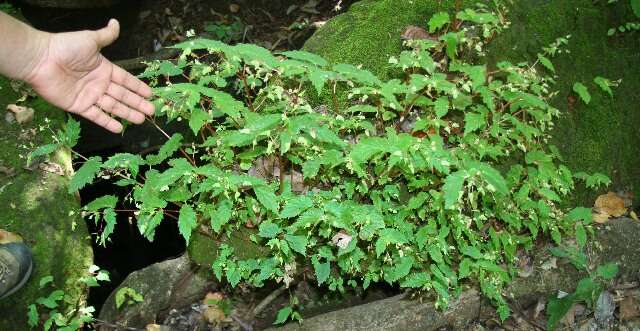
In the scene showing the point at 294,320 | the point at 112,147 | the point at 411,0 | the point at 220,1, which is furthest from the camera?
the point at 220,1

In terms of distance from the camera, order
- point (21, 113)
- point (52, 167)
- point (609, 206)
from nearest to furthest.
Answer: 1. point (52, 167)
2. point (609, 206)
3. point (21, 113)

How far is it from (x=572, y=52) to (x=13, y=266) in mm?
4270

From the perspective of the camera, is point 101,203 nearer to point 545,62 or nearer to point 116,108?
point 116,108

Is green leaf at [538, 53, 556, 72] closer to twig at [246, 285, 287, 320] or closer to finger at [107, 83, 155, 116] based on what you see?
twig at [246, 285, 287, 320]

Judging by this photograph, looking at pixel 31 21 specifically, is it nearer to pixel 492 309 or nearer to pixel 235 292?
pixel 235 292

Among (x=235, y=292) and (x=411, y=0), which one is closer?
(x=235, y=292)

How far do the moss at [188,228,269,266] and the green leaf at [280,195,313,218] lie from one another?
61 cm

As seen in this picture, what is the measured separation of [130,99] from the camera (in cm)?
318

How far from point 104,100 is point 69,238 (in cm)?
120

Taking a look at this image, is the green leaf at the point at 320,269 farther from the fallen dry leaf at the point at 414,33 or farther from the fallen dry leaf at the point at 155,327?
the fallen dry leaf at the point at 414,33

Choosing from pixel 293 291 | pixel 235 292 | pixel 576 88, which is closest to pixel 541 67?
pixel 576 88

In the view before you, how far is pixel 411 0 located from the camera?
4.06 m

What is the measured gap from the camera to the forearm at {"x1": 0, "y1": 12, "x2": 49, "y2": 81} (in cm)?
277

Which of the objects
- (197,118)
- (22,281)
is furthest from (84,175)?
(22,281)
